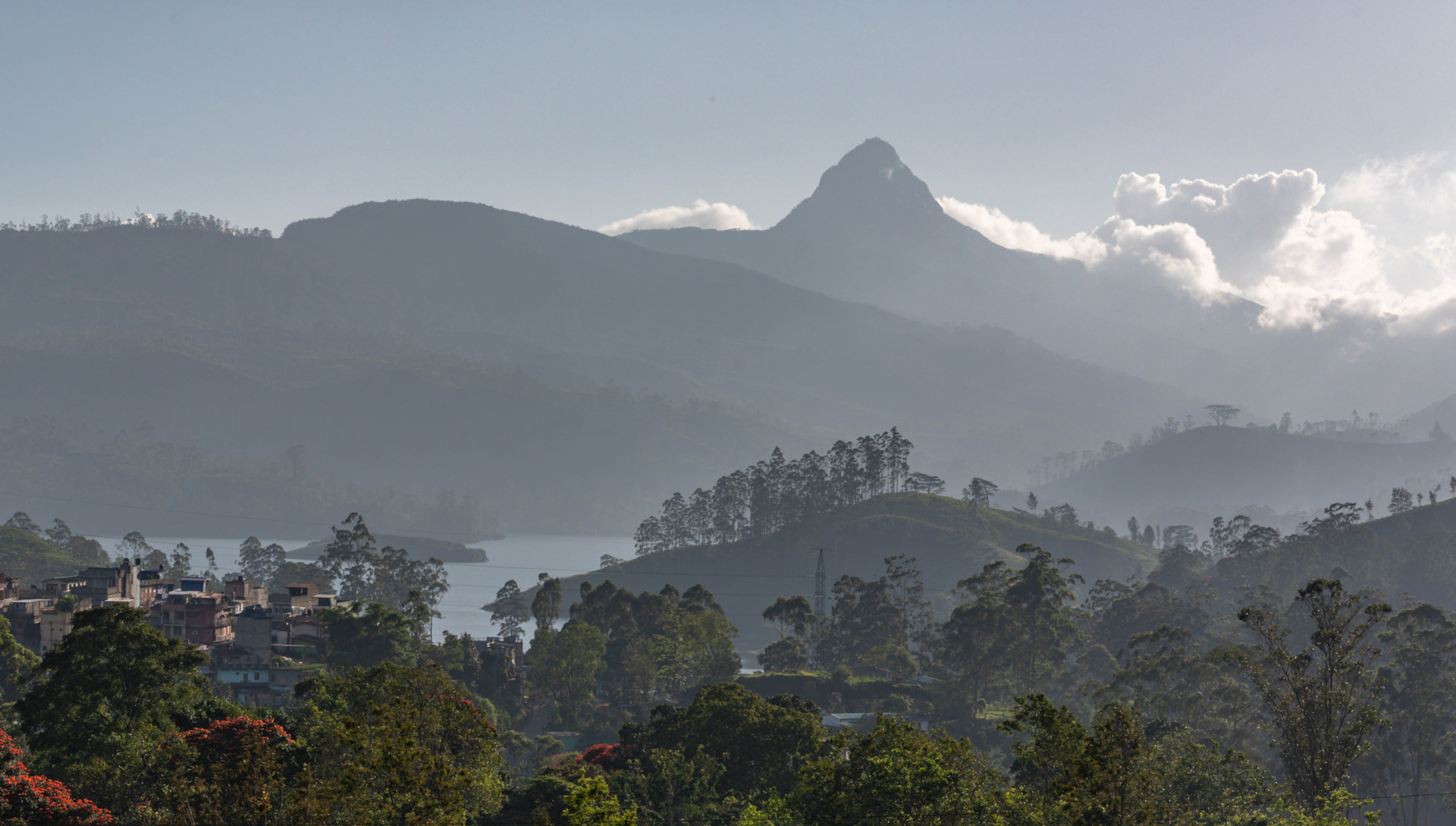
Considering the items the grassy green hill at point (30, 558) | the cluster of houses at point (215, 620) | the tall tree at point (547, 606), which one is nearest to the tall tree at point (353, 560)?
the cluster of houses at point (215, 620)

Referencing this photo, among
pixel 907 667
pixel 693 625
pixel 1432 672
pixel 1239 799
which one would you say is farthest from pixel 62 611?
pixel 1432 672

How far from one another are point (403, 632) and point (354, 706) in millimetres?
55322

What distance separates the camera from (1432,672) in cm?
10144

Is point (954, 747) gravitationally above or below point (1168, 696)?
above

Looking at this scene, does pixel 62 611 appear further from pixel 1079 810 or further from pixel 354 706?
pixel 1079 810

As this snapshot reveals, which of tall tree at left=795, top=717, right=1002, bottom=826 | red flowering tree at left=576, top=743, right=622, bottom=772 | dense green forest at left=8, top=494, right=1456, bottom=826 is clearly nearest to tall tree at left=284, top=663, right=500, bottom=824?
dense green forest at left=8, top=494, right=1456, bottom=826

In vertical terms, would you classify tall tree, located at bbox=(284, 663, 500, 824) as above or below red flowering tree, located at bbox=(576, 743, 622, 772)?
above

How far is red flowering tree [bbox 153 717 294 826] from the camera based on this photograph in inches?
1104

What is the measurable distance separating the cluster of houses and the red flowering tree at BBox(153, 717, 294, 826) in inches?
2322

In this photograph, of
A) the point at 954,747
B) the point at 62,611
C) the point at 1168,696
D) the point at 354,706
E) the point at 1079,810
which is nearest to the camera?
the point at 1079,810

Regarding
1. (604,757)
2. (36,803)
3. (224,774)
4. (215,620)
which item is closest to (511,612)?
(215,620)

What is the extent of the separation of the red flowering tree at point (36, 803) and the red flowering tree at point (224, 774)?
2356 mm

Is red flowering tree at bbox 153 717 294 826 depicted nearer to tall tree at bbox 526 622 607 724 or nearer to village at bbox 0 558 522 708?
village at bbox 0 558 522 708

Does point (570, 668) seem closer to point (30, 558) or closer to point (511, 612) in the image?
point (511, 612)
